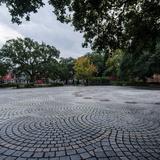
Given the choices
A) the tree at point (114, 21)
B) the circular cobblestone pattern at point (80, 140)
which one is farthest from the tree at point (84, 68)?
the circular cobblestone pattern at point (80, 140)

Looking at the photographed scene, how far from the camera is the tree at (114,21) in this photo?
653 cm

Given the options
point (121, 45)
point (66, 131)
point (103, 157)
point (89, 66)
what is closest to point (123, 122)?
point (66, 131)

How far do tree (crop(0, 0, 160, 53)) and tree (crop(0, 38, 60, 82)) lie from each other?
3477 cm

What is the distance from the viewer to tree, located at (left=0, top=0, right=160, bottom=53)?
653 centimetres

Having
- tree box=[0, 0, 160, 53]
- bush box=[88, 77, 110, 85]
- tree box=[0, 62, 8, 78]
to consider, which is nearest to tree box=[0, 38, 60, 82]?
tree box=[0, 62, 8, 78]

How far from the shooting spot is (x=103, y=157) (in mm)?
3299

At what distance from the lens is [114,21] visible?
7.82m

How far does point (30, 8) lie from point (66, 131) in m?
3.65

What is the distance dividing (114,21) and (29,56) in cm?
3603

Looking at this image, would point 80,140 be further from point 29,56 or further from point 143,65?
point 29,56

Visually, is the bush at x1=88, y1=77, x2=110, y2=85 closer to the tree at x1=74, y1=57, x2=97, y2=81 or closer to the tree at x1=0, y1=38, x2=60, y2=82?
the tree at x1=74, y1=57, x2=97, y2=81

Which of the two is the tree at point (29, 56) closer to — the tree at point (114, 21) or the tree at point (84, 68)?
the tree at point (84, 68)

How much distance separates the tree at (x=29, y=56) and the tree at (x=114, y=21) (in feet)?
114

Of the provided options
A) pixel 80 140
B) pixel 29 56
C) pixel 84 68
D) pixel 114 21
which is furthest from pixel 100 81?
pixel 80 140
